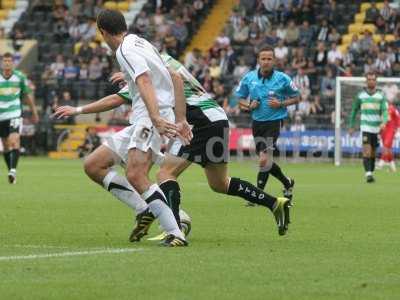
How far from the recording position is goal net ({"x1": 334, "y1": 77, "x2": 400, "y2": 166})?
113 feet

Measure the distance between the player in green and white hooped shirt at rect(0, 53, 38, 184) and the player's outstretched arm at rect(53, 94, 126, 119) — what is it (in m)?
10.9

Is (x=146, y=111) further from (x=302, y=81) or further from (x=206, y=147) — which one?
(x=302, y=81)

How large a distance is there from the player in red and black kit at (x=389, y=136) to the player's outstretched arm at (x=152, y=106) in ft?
69.6

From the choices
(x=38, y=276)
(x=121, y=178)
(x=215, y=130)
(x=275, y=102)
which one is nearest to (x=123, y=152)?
(x=121, y=178)

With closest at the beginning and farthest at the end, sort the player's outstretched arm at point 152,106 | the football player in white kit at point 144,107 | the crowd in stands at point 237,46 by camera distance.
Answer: the player's outstretched arm at point 152,106
the football player in white kit at point 144,107
the crowd in stands at point 237,46

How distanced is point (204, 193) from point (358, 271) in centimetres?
1121

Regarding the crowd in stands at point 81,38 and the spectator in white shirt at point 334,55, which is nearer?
the spectator in white shirt at point 334,55

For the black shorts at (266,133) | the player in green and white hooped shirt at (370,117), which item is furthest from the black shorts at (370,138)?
the black shorts at (266,133)

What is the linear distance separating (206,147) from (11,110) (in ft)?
37.3

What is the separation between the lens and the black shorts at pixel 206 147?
467 inches

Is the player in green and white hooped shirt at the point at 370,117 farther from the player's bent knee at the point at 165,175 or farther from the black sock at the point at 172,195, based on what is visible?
the black sock at the point at 172,195

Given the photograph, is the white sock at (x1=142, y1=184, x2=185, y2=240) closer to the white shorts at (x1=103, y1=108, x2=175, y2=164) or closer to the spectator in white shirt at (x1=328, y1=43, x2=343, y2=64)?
the white shorts at (x1=103, y1=108, x2=175, y2=164)

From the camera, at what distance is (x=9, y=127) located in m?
22.6

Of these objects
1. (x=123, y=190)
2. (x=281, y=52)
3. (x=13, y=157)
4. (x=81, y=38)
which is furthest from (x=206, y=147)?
(x=81, y=38)
